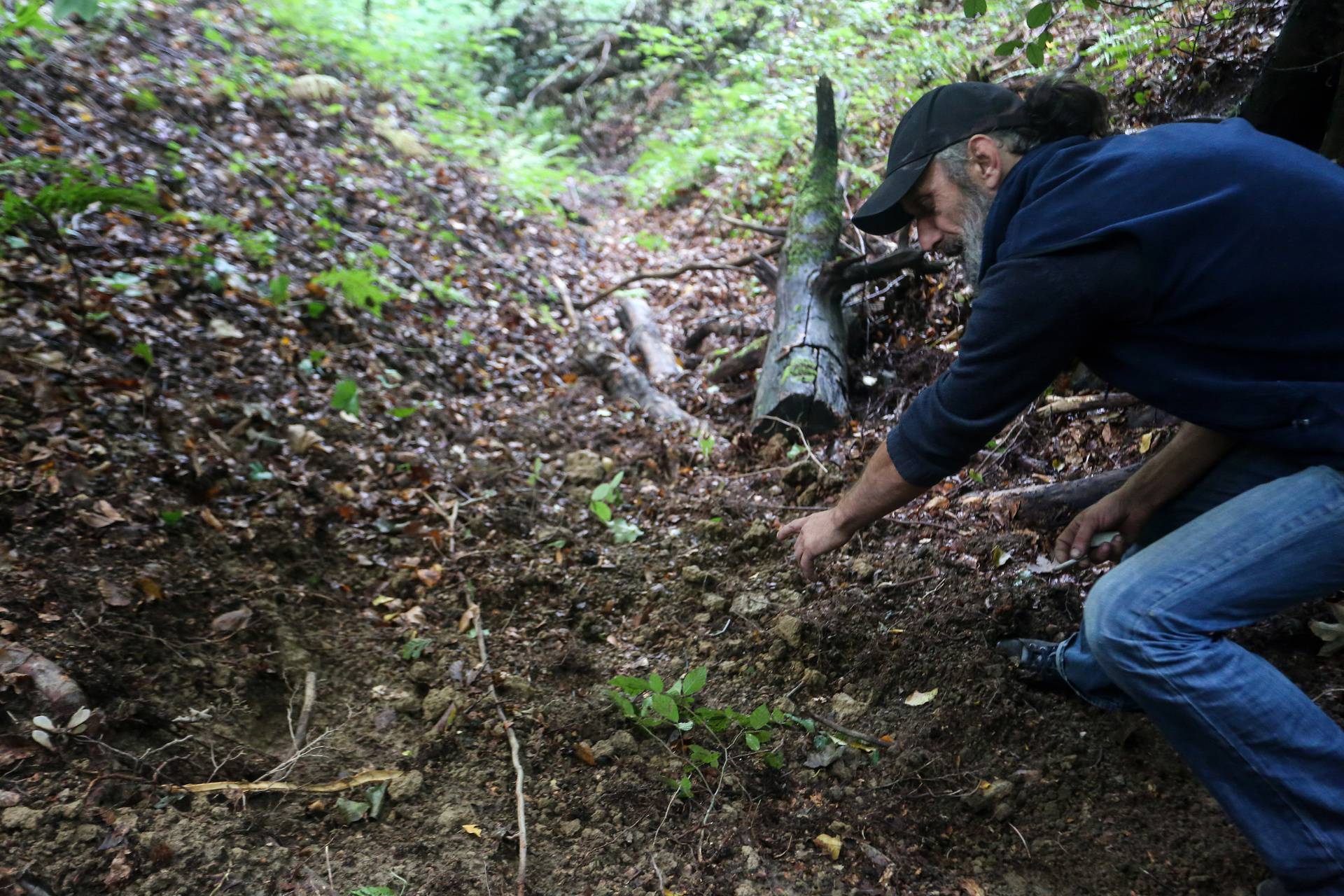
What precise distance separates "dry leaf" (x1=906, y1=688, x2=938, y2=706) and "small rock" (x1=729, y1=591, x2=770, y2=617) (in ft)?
2.28

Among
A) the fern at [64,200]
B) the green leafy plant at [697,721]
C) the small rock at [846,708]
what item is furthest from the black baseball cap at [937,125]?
the fern at [64,200]

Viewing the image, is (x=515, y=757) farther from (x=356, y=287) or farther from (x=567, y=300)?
(x=567, y=300)

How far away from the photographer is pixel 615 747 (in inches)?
99.0

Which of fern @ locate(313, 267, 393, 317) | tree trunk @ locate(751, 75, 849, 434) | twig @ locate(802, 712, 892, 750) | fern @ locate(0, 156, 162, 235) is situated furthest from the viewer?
fern @ locate(313, 267, 393, 317)

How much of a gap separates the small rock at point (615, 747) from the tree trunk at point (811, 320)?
2404 mm

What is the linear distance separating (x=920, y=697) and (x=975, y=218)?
60.8 inches

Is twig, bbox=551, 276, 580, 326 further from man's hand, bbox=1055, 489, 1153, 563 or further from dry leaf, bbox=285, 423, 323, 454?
man's hand, bbox=1055, 489, 1153, 563

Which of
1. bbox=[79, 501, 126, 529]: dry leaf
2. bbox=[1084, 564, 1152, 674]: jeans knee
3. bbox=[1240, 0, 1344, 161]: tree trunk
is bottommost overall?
bbox=[79, 501, 126, 529]: dry leaf

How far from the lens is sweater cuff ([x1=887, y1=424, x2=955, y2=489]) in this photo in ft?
6.38

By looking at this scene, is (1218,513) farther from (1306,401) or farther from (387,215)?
(387,215)

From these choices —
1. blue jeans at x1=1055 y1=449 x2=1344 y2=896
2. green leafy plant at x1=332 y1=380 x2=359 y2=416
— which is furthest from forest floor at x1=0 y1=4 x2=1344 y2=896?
blue jeans at x1=1055 y1=449 x2=1344 y2=896

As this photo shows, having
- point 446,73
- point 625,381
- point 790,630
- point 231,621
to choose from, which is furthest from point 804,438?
point 446,73

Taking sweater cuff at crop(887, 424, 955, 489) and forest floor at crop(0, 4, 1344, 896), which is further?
forest floor at crop(0, 4, 1344, 896)

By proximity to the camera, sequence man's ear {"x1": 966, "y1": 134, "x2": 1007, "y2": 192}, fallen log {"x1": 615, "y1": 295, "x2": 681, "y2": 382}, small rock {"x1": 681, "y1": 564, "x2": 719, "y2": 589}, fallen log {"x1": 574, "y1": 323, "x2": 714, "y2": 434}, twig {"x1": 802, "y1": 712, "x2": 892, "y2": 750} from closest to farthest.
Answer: man's ear {"x1": 966, "y1": 134, "x2": 1007, "y2": 192} → twig {"x1": 802, "y1": 712, "x2": 892, "y2": 750} → small rock {"x1": 681, "y1": 564, "x2": 719, "y2": 589} → fallen log {"x1": 574, "y1": 323, "x2": 714, "y2": 434} → fallen log {"x1": 615, "y1": 295, "x2": 681, "y2": 382}
